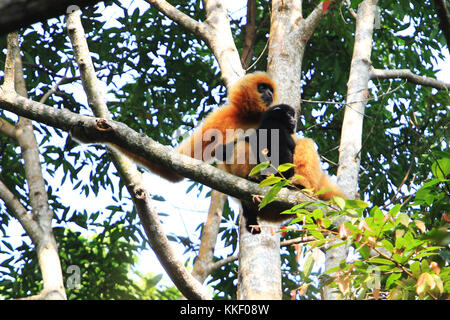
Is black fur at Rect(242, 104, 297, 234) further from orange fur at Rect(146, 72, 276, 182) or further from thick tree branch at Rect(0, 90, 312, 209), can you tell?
thick tree branch at Rect(0, 90, 312, 209)

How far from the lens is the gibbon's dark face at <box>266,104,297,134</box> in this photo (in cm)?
529

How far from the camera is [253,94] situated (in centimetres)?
573

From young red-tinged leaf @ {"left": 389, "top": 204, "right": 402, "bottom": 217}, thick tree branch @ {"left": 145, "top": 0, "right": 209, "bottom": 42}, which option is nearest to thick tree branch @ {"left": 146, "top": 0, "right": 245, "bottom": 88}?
thick tree branch @ {"left": 145, "top": 0, "right": 209, "bottom": 42}

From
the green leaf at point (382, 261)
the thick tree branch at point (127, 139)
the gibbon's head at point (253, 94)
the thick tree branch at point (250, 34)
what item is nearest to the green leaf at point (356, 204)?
the green leaf at point (382, 261)

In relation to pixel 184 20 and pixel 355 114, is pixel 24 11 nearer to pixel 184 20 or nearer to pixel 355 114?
pixel 355 114

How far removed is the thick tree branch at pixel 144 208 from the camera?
14.3 ft

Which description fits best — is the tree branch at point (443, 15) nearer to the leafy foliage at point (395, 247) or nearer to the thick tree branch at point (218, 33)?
the leafy foliage at point (395, 247)

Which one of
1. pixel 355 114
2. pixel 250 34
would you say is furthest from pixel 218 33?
pixel 355 114

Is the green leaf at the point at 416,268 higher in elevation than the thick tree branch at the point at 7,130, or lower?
lower

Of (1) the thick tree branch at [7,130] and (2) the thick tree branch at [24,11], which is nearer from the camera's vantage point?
(2) the thick tree branch at [24,11]

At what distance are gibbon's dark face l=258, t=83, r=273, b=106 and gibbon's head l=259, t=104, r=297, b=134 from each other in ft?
1.30

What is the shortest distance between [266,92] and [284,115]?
642 millimetres

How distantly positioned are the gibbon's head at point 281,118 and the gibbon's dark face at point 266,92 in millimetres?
396
